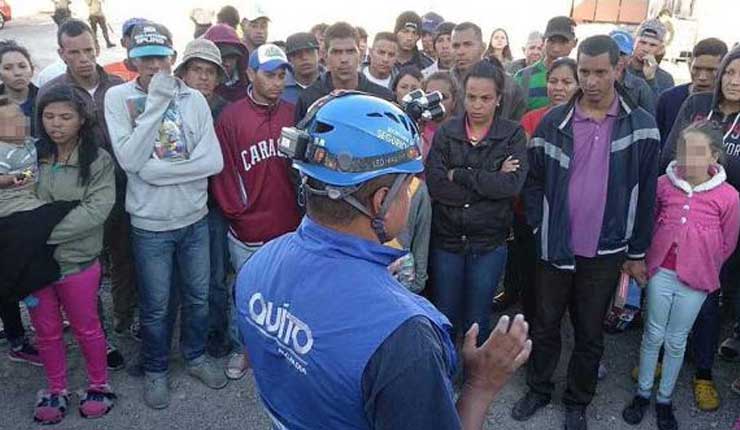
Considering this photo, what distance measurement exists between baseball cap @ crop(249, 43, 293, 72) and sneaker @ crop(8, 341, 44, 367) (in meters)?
2.62

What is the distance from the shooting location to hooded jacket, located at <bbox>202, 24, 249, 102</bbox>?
529cm

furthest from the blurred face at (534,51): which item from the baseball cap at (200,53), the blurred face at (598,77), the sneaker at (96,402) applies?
the sneaker at (96,402)

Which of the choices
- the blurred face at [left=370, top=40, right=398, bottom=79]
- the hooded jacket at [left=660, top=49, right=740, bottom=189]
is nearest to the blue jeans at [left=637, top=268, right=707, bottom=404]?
the hooded jacket at [left=660, top=49, right=740, bottom=189]

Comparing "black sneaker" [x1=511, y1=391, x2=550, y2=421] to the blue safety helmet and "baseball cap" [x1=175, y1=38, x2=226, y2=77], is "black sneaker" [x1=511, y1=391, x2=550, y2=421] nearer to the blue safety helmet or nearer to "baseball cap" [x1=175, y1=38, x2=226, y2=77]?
the blue safety helmet

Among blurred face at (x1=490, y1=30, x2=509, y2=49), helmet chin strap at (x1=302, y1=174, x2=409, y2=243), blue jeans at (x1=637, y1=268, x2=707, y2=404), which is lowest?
blue jeans at (x1=637, y1=268, x2=707, y2=404)

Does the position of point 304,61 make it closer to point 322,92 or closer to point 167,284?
point 322,92

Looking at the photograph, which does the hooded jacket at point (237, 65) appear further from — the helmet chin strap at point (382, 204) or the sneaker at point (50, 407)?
the helmet chin strap at point (382, 204)

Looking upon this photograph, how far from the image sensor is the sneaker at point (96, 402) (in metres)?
3.97

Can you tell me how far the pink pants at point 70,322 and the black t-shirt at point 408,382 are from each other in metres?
2.94

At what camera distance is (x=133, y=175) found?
12.8 feet

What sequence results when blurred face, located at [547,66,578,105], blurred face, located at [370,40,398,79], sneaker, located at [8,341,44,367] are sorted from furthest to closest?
blurred face, located at [370,40,398,79]
blurred face, located at [547,66,578,105]
sneaker, located at [8,341,44,367]

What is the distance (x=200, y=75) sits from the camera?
4422mm

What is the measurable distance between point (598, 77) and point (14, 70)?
4.20 meters

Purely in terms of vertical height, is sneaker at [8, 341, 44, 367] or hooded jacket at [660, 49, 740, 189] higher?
hooded jacket at [660, 49, 740, 189]
